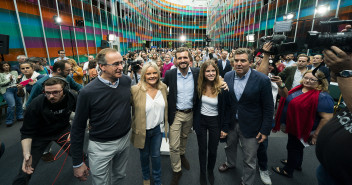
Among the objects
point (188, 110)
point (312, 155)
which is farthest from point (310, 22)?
point (188, 110)

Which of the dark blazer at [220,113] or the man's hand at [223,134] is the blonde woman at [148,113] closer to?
the dark blazer at [220,113]

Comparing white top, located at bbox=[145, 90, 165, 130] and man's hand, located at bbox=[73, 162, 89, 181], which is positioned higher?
white top, located at bbox=[145, 90, 165, 130]

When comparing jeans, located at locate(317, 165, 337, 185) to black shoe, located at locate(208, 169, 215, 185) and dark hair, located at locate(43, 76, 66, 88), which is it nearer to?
black shoe, located at locate(208, 169, 215, 185)

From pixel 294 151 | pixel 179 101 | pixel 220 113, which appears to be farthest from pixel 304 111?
pixel 179 101

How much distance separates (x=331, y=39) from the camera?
0.95m

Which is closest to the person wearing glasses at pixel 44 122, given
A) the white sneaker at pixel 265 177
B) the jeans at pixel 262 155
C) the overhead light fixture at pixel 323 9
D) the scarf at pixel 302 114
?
the jeans at pixel 262 155

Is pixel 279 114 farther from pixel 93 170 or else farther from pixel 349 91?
pixel 93 170

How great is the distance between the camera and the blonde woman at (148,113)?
2.00 m

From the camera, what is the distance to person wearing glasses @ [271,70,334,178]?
2.05m

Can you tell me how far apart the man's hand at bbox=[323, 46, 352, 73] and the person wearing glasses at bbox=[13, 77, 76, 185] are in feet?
8.60

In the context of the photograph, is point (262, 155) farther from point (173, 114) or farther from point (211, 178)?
point (173, 114)

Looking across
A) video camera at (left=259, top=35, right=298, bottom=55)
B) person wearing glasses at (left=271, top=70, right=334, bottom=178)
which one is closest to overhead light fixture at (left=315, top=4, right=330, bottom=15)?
person wearing glasses at (left=271, top=70, right=334, bottom=178)

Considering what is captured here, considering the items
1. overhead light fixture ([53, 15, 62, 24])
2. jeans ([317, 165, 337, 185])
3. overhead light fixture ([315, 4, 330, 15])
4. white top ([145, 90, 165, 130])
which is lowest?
jeans ([317, 165, 337, 185])

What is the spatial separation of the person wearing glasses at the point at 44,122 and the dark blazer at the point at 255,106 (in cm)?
233
